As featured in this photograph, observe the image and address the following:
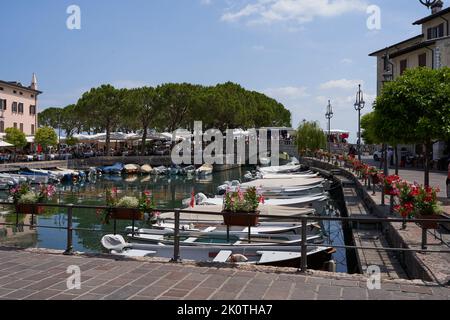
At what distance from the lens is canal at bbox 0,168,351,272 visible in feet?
55.7

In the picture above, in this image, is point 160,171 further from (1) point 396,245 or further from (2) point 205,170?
(1) point 396,245

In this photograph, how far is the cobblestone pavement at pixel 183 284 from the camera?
5578 mm

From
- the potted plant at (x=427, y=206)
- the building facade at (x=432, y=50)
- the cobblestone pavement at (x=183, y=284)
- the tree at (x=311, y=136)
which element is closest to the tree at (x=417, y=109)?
the potted plant at (x=427, y=206)

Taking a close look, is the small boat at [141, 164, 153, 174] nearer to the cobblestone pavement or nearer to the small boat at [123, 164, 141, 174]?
the small boat at [123, 164, 141, 174]

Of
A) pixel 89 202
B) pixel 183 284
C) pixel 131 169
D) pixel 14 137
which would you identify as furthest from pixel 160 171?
pixel 183 284

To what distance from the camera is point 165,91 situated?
62531mm

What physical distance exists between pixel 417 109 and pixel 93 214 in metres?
17.1

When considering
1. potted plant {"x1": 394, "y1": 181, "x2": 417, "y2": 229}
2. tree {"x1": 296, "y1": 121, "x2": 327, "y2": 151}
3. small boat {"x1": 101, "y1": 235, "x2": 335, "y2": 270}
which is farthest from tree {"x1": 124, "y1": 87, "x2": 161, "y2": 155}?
potted plant {"x1": 394, "y1": 181, "x2": 417, "y2": 229}
